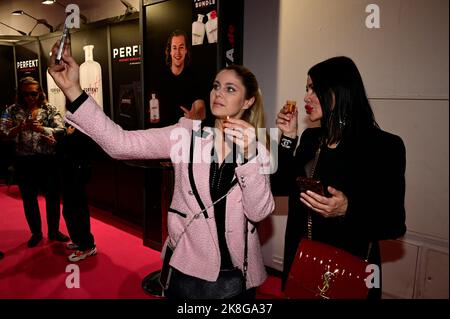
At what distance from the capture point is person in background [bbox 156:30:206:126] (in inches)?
124

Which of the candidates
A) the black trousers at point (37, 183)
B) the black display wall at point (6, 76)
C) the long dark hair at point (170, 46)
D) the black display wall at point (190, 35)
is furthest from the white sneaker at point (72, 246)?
the black display wall at point (6, 76)

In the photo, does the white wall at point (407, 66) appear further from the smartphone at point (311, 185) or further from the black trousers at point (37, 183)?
the black trousers at point (37, 183)

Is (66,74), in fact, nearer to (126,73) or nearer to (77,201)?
(77,201)

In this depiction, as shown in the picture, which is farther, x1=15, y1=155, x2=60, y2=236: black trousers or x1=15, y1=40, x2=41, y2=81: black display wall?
x1=15, y1=40, x2=41, y2=81: black display wall

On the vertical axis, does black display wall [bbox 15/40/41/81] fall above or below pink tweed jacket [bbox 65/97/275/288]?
above

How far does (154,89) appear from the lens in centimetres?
352

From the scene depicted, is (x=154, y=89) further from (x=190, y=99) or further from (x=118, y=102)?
(x=118, y=102)

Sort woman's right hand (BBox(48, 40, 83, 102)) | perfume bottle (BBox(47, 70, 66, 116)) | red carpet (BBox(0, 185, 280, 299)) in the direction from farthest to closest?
1. perfume bottle (BBox(47, 70, 66, 116))
2. red carpet (BBox(0, 185, 280, 299))
3. woman's right hand (BBox(48, 40, 83, 102))

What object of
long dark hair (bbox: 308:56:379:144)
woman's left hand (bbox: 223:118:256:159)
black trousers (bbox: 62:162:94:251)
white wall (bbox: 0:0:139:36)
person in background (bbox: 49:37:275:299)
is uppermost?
white wall (bbox: 0:0:139:36)

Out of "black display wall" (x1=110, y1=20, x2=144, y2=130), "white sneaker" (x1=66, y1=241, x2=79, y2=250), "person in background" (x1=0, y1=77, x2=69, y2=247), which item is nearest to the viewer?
"person in background" (x1=0, y1=77, x2=69, y2=247)

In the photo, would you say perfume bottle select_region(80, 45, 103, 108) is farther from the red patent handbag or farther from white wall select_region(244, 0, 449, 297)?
the red patent handbag

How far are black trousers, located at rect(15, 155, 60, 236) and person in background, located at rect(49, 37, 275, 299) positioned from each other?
8.48ft

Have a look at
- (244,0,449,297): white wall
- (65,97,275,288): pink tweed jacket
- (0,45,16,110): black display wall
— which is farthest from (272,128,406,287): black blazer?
(0,45,16,110): black display wall

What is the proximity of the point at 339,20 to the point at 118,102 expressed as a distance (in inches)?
118
